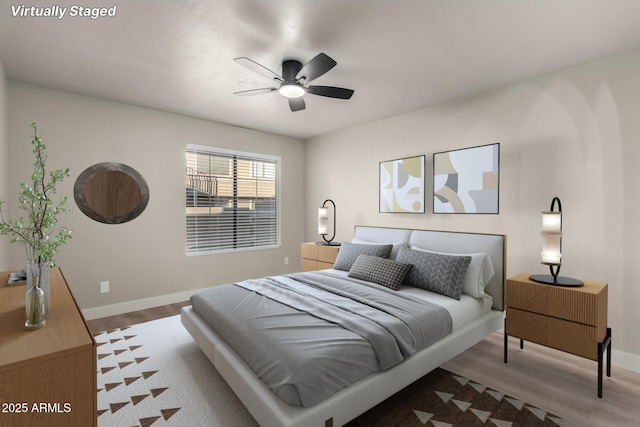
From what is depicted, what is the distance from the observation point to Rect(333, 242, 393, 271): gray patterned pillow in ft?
11.5

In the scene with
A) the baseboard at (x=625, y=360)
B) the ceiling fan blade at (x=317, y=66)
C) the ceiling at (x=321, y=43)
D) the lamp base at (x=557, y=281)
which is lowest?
the baseboard at (x=625, y=360)

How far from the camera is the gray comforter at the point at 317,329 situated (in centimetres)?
160

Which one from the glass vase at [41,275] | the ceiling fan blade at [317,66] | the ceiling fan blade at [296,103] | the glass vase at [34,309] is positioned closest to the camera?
the glass vase at [34,309]

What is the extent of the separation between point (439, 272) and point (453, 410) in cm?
115

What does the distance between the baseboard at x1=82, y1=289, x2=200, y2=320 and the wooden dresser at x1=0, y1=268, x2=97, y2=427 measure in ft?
9.17

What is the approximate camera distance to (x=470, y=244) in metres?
3.17

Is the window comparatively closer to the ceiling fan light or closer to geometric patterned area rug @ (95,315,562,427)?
geometric patterned area rug @ (95,315,562,427)

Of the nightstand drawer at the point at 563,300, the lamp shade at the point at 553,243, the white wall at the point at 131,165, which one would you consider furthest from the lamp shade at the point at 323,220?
the lamp shade at the point at 553,243

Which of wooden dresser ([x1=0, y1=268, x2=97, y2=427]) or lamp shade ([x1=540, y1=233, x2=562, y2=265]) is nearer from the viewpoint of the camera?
wooden dresser ([x1=0, y1=268, x2=97, y2=427])

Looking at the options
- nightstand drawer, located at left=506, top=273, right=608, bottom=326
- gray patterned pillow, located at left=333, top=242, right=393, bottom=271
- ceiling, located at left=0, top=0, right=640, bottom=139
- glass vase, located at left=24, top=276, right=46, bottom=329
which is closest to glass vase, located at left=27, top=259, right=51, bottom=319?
glass vase, located at left=24, top=276, right=46, bottom=329

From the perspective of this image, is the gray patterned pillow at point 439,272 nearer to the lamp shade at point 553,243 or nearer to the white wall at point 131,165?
the lamp shade at point 553,243

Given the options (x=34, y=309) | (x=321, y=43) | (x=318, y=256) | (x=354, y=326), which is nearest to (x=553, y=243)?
(x=354, y=326)

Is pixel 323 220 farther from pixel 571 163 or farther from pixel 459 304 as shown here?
pixel 571 163

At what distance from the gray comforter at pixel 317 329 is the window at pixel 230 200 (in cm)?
195
